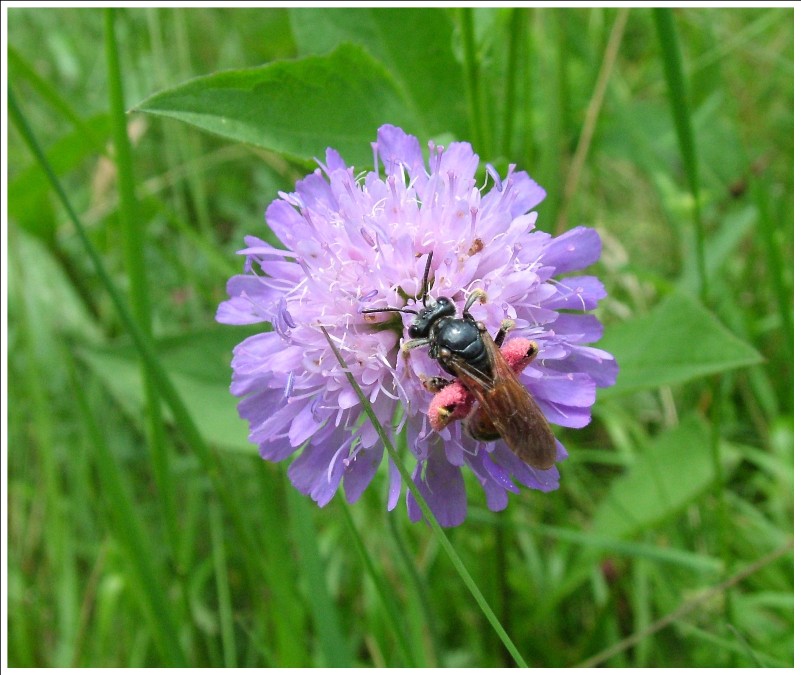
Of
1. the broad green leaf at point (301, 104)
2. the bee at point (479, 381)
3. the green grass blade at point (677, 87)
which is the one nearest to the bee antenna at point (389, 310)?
the bee at point (479, 381)

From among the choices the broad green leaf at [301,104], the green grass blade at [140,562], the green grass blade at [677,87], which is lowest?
the green grass blade at [140,562]

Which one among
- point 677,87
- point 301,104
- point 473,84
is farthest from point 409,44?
point 677,87

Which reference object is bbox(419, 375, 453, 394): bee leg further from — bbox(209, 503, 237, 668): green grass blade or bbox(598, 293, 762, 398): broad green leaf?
bbox(209, 503, 237, 668): green grass blade

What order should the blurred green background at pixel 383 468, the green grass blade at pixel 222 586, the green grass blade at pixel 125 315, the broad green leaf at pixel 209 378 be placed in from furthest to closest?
the green grass blade at pixel 222 586, the broad green leaf at pixel 209 378, the blurred green background at pixel 383 468, the green grass blade at pixel 125 315

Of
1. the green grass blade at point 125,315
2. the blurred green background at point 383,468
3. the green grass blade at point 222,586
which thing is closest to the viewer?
the green grass blade at point 125,315

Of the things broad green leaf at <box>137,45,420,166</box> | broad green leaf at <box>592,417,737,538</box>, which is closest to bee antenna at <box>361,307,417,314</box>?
broad green leaf at <box>137,45,420,166</box>

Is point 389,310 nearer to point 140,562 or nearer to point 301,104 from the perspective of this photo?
point 301,104

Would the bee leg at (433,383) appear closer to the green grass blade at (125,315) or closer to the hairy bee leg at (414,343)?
the hairy bee leg at (414,343)
